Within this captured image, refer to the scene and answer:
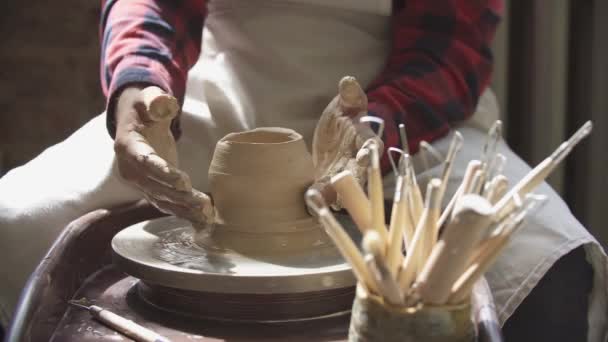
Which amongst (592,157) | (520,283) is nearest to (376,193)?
(520,283)

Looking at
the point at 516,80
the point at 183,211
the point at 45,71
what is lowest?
the point at 45,71

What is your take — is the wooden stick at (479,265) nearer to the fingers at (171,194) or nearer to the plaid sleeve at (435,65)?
the fingers at (171,194)

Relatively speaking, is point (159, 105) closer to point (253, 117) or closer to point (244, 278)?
point (244, 278)

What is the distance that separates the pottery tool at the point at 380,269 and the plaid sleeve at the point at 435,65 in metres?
0.62

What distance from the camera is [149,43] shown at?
120cm

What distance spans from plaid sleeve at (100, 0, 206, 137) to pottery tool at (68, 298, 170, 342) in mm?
352

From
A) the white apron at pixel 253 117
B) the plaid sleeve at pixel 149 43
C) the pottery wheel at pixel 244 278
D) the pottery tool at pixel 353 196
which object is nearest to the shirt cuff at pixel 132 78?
the plaid sleeve at pixel 149 43

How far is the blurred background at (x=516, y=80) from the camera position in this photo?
1870mm

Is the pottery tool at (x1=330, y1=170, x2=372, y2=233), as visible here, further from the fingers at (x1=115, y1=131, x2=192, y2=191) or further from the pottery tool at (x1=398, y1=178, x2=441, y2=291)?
the fingers at (x1=115, y1=131, x2=192, y2=191)

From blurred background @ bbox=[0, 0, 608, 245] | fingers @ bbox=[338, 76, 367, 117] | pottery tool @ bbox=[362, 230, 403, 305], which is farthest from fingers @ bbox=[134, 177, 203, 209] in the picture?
blurred background @ bbox=[0, 0, 608, 245]

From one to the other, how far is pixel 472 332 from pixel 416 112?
2.06 ft

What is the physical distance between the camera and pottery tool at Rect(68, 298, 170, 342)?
772 millimetres

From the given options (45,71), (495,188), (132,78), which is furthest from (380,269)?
(45,71)

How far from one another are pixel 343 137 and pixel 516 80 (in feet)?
3.77
